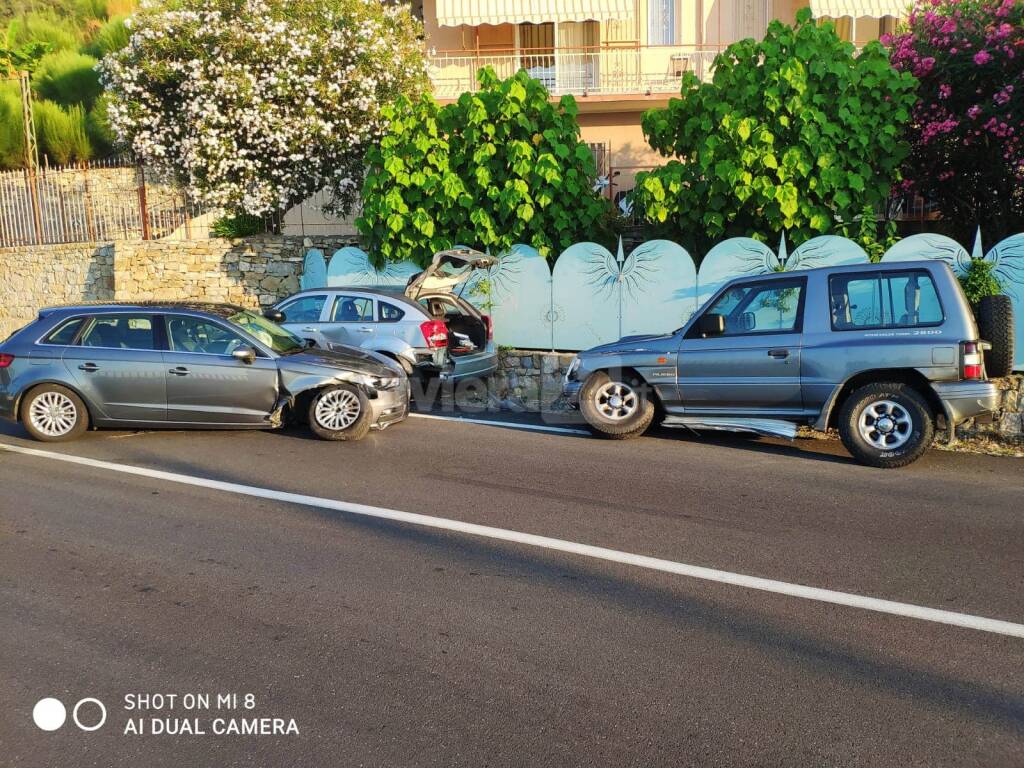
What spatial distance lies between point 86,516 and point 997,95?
12558mm

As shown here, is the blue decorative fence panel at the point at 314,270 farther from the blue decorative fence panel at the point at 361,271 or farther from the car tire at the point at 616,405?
the car tire at the point at 616,405

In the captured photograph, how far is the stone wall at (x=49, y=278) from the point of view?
768 inches

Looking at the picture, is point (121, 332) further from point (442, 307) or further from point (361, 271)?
point (361, 271)

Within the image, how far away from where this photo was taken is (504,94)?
14.0 m

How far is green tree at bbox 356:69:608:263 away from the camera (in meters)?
13.9

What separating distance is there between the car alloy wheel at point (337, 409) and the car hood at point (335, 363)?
275 mm

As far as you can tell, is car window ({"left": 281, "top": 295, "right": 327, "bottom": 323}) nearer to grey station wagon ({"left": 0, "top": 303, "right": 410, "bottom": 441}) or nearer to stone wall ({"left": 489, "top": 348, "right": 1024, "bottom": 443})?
grey station wagon ({"left": 0, "top": 303, "right": 410, "bottom": 441})

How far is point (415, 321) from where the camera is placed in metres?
11.7

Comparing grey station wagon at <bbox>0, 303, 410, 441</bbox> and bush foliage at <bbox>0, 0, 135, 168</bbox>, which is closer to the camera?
grey station wagon at <bbox>0, 303, 410, 441</bbox>

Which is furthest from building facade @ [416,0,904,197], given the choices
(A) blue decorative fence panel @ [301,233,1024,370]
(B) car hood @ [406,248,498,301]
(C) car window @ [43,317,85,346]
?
(C) car window @ [43,317,85,346]

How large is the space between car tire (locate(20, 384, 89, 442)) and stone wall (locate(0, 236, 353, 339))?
766 cm

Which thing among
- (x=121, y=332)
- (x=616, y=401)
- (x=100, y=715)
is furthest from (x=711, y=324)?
(x=100, y=715)

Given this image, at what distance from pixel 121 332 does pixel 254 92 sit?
8.29 metres

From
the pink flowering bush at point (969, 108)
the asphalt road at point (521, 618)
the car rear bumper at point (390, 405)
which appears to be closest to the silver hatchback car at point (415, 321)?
the car rear bumper at point (390, 405)
